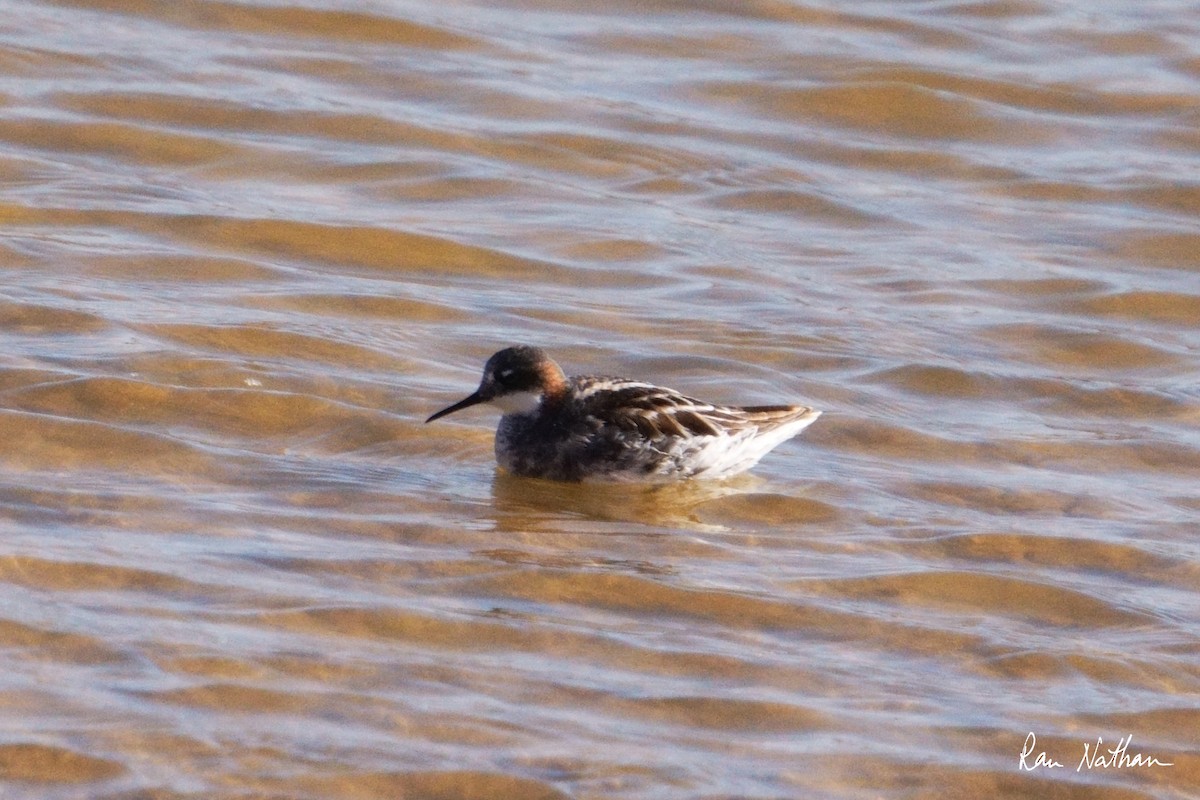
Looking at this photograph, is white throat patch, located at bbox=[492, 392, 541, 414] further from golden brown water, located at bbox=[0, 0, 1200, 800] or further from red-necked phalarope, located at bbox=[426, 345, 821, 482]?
golden brown water, located at bbox=[0, 0, 1200, 800]

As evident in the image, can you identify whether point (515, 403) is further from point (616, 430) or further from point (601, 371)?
point (601, 371)

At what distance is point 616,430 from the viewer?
10.1m

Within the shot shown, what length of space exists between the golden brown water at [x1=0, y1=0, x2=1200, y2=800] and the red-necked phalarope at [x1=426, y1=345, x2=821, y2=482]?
0.53 ft

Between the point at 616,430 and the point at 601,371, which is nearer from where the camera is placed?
the point at 616,430

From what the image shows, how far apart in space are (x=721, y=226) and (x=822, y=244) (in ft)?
2.44

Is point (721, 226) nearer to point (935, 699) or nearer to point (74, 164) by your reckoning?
point (74, 164)

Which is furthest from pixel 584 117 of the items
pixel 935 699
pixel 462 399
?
pixel 935 699

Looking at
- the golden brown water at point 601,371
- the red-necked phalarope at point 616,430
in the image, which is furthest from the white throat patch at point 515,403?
the golden brown water at point 601,371

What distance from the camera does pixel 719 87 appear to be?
1736cm

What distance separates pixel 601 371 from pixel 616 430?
160 centimetres

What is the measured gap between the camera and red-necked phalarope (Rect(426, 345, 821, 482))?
10.1m

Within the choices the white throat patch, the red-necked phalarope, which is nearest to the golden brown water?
the red-necked phalarope

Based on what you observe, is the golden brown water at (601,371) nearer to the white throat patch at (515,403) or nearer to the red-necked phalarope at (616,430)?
the red-necked phalarope at (616,430)

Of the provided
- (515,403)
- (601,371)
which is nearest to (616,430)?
(515,403)
